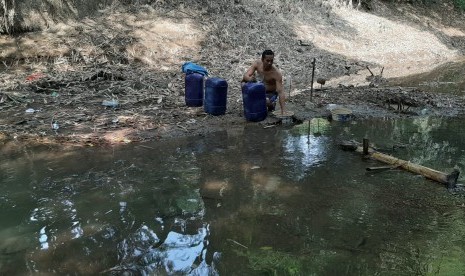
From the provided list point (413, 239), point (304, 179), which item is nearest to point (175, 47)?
point (304, 179)

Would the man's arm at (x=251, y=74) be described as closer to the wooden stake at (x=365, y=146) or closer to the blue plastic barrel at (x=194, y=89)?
the blue plastic barrel at (x=194, y=89)

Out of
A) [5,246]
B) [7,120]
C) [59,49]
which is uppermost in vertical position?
[59,49]

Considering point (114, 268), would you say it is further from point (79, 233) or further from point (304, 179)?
point (304, 179)

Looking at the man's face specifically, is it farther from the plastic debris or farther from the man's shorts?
→ the plastic debris

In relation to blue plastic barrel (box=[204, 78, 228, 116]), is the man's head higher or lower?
higher

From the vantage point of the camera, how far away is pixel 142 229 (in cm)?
423

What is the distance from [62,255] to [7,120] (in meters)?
4.50

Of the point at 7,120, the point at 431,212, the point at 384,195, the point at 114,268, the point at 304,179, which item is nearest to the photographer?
the point at 114,268

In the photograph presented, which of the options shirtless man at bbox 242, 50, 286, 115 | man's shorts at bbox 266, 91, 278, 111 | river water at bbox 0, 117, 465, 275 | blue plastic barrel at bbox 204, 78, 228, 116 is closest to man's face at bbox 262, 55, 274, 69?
shirtless man at bbox 242, 50, 286, 115

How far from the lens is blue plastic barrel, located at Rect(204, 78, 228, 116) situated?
7500 millimetres

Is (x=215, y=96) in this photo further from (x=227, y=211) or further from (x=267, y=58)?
(x=227, y=211)

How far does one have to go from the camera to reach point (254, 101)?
292 inches

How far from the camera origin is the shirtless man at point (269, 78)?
7584 mm

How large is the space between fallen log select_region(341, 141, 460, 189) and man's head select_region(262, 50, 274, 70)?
6.67 feet
